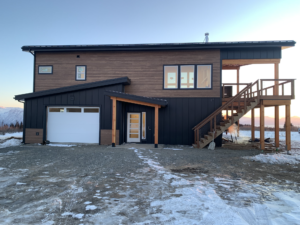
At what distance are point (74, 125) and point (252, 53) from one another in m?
10.9

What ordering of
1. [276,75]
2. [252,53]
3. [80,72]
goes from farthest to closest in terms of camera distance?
[80,72] < [252,53] < [276,75]

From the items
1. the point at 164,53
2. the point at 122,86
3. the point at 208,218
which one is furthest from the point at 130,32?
the point at 208,218

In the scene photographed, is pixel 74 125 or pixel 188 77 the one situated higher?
pixel 188 77

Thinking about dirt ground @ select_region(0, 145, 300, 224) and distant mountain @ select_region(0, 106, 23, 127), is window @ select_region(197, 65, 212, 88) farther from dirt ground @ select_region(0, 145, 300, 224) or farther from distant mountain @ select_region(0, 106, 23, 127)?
distant mountain @ select_region(0, 106, 23, 127)

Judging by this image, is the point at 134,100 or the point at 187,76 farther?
the point at 187,76

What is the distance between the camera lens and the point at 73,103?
10.7 m

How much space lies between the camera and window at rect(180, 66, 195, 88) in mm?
10984

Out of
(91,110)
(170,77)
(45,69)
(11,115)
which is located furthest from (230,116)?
(11,115)

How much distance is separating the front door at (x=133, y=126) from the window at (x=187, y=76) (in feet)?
10.7

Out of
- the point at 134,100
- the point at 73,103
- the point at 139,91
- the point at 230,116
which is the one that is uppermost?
the point at 139,91

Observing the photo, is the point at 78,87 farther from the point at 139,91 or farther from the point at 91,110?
the point at 139,91

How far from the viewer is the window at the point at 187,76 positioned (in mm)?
10984

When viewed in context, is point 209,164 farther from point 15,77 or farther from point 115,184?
point 15,77

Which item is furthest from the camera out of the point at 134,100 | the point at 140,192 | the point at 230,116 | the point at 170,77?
the point at 170,77
